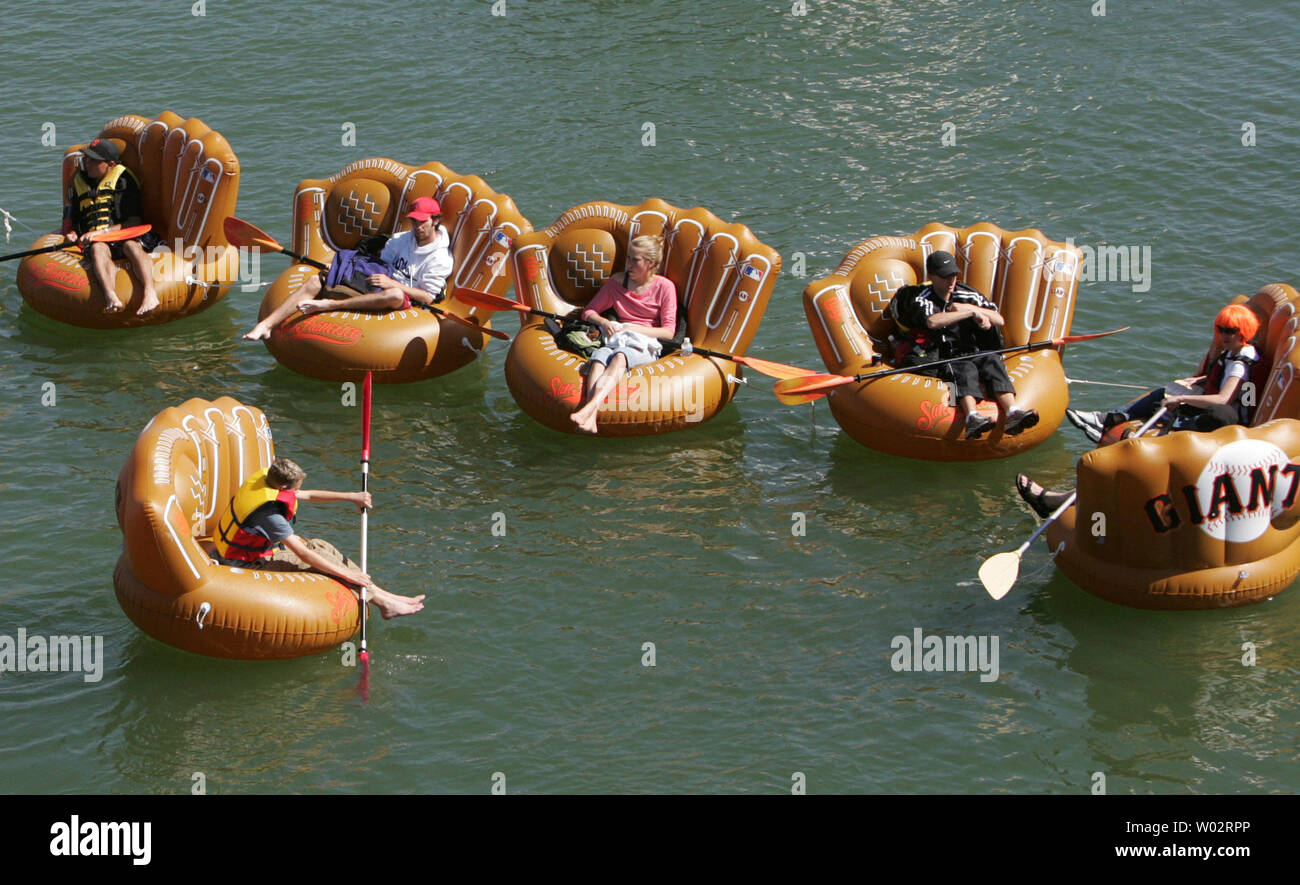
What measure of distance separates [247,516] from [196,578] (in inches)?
20.4

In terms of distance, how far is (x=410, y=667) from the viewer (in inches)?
432

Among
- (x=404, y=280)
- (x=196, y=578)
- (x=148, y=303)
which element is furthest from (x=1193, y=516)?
(x=148, y=303)

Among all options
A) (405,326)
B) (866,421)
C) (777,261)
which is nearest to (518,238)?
(405,326)

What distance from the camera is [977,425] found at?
13.1 meters

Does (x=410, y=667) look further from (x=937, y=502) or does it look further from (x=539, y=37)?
(x=539, y=37)

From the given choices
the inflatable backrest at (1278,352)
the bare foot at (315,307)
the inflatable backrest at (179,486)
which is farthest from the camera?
the bare foot at (315,307)

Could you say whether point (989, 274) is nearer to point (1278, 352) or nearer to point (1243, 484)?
point (1278, 352)

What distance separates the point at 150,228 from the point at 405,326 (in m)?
3.14

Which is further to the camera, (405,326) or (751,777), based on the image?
(405,326)

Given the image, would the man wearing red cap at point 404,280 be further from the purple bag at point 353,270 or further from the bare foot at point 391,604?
the bare foot at point 391,604

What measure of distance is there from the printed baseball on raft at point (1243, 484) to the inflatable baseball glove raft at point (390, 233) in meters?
6.80

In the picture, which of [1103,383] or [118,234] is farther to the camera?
[118,234]

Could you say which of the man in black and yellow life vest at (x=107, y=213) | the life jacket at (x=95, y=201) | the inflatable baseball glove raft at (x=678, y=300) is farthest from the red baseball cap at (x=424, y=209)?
the life jacket at (x=95, y=201)

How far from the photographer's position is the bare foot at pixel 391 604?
11.1m
